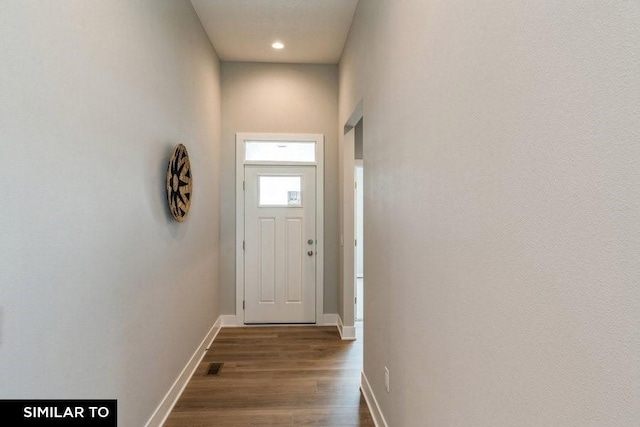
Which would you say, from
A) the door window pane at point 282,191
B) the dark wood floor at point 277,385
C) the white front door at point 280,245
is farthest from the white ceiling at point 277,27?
the dark wood floor at point 277,385

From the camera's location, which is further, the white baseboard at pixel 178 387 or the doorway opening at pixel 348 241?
the doorway opening at pixel 348 241

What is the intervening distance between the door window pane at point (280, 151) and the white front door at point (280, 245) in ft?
0.38

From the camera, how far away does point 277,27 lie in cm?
344

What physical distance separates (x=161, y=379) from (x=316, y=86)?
3.45m

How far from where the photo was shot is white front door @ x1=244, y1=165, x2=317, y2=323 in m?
4.33

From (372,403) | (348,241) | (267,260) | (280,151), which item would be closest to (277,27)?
(280,151)

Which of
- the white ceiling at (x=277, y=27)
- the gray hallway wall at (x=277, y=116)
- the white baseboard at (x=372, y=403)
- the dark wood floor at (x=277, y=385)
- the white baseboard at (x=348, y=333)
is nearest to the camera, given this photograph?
the white baseboard at (x=372, y=403)

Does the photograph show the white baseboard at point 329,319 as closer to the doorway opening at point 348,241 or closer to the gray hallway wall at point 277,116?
the gray hallway wall at point 277,116

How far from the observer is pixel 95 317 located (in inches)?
61.4

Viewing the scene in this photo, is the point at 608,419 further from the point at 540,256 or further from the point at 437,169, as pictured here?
the point at 437,169

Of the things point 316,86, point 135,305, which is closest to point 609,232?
point 135,305

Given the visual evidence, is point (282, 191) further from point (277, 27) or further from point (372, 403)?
point (372, 403)

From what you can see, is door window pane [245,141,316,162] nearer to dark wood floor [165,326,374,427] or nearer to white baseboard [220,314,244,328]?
white baseboard [220,314,244,328]

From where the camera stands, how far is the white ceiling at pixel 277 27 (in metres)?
3.08
